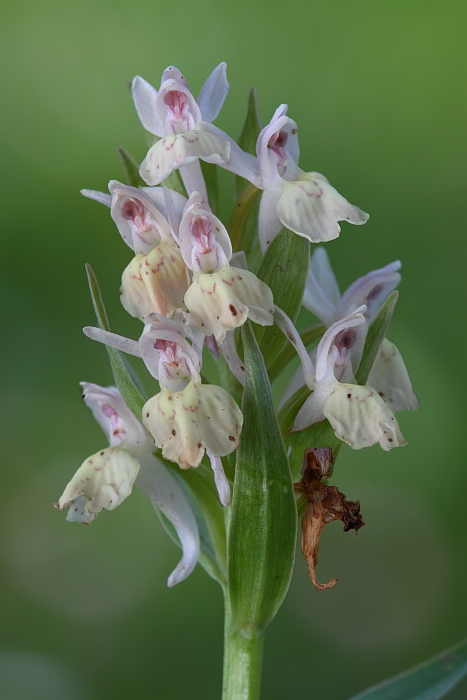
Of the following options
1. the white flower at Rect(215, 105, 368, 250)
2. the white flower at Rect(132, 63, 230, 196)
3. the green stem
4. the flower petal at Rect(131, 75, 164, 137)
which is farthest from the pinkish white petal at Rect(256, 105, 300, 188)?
the green stem

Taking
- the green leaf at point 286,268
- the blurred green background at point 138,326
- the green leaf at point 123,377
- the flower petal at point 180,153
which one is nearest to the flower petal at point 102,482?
the green leaf at point 123,377

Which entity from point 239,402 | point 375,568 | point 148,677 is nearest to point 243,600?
point 239,402

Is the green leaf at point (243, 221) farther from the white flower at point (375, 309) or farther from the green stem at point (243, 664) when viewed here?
the green stem at point (243, 664)

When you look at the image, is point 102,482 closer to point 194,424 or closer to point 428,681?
point 194,424

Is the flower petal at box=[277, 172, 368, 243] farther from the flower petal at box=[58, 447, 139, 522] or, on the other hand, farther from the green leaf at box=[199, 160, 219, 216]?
the flower petal at box=[58, 447, 139, 522]

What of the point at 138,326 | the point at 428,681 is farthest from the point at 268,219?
the point at 138,326

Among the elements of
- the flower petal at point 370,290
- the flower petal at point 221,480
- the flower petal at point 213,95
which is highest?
the flower petal at point 213,95
